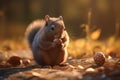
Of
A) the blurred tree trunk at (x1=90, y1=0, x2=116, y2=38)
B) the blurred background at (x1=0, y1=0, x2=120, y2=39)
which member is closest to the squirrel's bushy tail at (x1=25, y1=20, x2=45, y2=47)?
the blurred background at (x1=0, y1=0, x2=120, y2=39)

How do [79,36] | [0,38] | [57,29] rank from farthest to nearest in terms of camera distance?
[0,38] < [79,36] < [57,29]

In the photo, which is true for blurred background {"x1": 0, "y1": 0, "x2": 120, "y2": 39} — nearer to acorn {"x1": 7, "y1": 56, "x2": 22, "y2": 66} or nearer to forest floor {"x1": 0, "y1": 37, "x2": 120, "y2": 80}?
forest floor {"x1": 0, "y1": 37, "x2": 120, "y2": 80}

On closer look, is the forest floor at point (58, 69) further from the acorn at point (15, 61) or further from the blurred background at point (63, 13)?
the blurred background at point (63, 13)

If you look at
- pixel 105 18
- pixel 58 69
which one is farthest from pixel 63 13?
pixel 58 69

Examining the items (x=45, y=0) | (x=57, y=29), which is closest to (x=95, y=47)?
(x=57, y=29)

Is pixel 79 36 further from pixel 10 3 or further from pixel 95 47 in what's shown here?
pixel 10 3

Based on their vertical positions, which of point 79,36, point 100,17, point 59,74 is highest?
point 100,17

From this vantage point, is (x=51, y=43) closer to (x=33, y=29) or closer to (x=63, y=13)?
(x=33, y=29)
